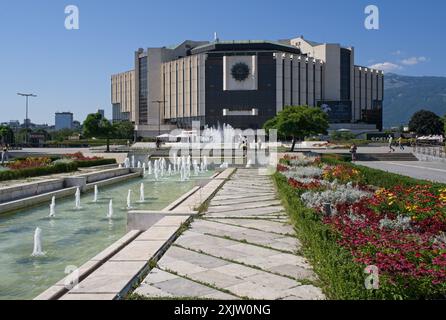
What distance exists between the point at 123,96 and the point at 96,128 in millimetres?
75108

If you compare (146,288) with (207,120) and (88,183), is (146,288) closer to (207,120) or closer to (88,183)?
(88,183)

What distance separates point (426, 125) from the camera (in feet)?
365

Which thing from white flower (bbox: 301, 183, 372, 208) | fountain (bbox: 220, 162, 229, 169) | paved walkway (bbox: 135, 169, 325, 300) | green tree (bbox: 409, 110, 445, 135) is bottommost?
paved walkway (bbox: 135, 169, 325, 300)

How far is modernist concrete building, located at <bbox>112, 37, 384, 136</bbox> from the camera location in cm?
9456

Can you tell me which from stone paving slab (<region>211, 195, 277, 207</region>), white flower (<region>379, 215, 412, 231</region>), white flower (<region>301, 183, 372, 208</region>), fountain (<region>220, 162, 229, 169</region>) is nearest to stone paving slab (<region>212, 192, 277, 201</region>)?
stone paving slab (<region>211, 195, 277, 207</region>)

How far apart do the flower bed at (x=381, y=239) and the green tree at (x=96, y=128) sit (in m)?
42.3

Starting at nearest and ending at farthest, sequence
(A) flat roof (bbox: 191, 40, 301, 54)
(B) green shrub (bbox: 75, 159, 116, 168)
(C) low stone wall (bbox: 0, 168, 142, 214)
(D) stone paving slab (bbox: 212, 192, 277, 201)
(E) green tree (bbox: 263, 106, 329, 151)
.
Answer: (D) stone paving slab (bbox: 212, 192, 277, 201), (C) low stone wall (bbox: 0, 168, 142, 214), (B) green shrub (bbox: 75, 159, 116, 168), (E) green tree (bbox: 263, 106, 329, 151), (A) flat roof (bbox: 191, 40, 301, 54)

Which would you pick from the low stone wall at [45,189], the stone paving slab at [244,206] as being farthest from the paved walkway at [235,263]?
the low stone wall at [45,189]

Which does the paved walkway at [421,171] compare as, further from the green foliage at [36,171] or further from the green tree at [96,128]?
the green tree at [96,128]

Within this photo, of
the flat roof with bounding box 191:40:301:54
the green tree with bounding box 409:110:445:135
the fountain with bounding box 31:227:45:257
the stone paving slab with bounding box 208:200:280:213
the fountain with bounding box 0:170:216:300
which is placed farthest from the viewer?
the green tree with bounding box 409:110:445:135

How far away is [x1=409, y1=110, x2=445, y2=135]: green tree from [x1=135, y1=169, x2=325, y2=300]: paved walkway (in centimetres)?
11276

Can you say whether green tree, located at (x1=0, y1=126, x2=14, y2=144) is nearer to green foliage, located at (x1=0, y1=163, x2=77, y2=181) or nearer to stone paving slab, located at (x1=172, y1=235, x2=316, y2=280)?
green foliage, located at (x1=0, y1=163, x2=77, y2=181)
